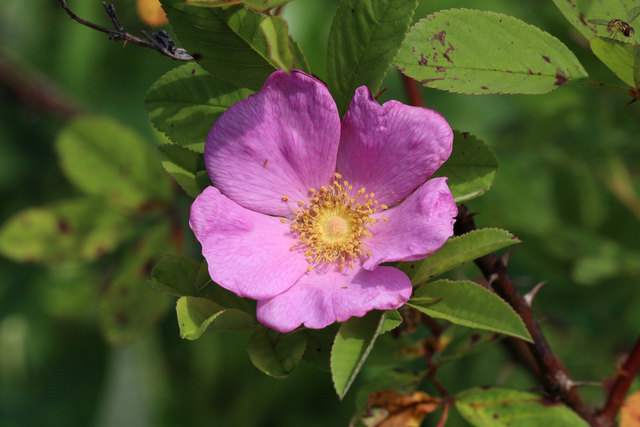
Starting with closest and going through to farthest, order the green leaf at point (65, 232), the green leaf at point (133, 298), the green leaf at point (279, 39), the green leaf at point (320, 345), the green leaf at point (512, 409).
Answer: the green leaf at point (279, 39) → the green leaf at point (320, 345) → the green leaf at point (512, 409) → the green leaf at point (133, 298) → the green leaf at point (65, 232)

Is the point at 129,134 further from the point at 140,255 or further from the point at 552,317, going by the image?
the point at 552,317

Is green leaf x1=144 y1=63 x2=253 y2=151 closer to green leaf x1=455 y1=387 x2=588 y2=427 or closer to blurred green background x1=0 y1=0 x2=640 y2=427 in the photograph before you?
green leaf x1=455 y1=387 x2=588 y2=427

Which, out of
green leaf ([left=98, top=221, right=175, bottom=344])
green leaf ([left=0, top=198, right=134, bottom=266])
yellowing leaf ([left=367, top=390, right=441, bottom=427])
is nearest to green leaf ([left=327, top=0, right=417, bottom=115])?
yellowing leaf ([left=367, top=390, right=441, bottom=427])

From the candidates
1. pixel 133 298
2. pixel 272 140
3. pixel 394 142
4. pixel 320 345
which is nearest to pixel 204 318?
pixel 320 345

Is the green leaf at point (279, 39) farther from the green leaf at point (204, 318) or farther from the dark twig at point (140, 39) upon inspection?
the green leaf at point (204, 318)

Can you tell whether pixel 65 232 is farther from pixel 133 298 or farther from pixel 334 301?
pixel 334 301

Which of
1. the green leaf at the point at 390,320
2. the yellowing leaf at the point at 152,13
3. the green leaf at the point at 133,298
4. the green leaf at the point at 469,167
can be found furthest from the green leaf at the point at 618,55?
the green leaf at the point at 133,298
